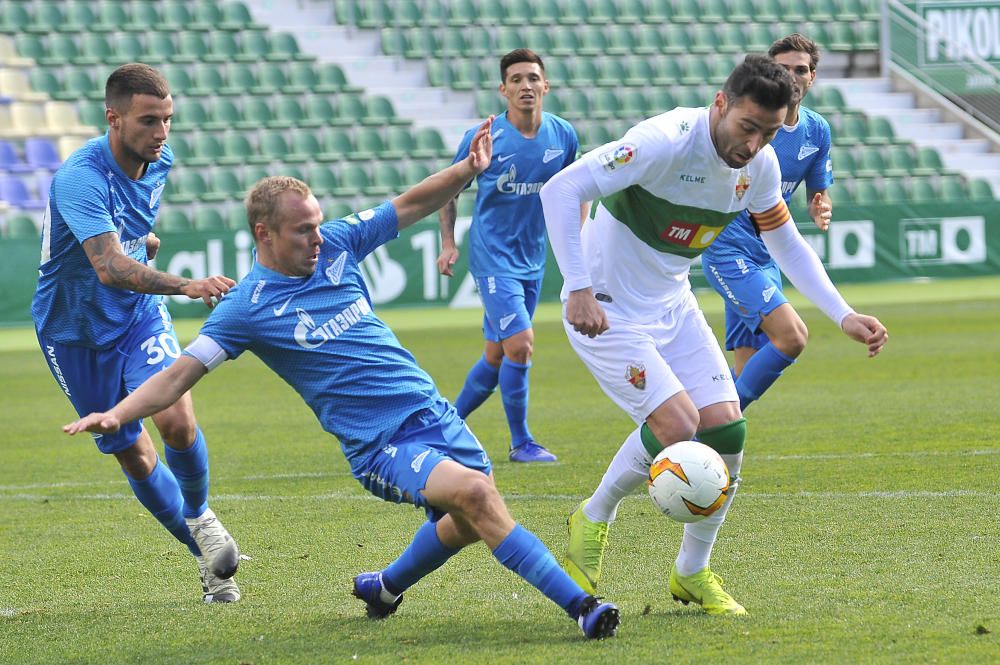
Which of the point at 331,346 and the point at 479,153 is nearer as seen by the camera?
the point at 331,346

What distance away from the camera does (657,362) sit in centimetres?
471

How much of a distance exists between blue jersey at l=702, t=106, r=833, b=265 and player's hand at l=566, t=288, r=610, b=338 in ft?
10.6

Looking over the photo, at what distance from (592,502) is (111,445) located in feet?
5.98

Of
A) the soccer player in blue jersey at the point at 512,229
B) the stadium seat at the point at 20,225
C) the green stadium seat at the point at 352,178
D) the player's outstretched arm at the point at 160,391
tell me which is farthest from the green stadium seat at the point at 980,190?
the player's outstretched arm at the point at 160,391

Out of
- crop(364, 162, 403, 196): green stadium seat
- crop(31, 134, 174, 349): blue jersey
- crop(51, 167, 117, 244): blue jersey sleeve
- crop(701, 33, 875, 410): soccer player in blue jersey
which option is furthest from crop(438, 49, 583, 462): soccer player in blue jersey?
crop(364, 162, 403, 196): green stadium seat

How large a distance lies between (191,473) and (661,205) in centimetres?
203

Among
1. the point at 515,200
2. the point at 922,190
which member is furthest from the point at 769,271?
the point at 922,190

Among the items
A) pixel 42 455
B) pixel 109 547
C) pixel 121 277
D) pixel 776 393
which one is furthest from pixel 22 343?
pixel 121 277

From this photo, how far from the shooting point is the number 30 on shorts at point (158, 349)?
5.41 m

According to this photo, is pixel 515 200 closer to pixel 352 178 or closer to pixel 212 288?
pixel 212 288

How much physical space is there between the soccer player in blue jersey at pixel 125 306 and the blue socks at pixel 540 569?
1355mm

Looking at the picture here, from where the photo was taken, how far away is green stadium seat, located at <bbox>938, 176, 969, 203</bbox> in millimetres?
23219

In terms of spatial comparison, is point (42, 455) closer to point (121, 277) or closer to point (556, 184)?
point (121, 277)

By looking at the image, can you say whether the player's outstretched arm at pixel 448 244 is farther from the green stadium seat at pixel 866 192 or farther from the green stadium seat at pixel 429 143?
the green stadium seat at pixel 866 192
